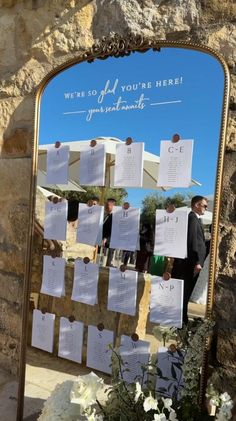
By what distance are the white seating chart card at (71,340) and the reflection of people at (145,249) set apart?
1.53 feet

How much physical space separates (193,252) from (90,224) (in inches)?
21.2


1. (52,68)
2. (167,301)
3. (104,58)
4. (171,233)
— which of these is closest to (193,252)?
(171,233)

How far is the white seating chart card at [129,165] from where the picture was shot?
1.95 m

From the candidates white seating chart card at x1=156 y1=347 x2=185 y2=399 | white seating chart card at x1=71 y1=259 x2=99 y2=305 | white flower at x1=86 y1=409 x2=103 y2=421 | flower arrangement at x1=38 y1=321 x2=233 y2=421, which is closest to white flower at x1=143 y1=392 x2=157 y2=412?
flower arrangement at x1=38 y1=321 x2=233 y2=421

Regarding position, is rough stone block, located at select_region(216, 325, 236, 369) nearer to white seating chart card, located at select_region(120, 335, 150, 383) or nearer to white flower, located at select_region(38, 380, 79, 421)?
white seating chart card, located at select_region(120, 335, 150, 383)


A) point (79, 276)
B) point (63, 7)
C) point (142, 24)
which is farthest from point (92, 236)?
point (63, 7)

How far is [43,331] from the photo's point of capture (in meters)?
2.33

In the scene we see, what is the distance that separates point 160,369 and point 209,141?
92cm

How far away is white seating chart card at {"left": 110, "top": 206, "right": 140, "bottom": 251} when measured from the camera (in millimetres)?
1968

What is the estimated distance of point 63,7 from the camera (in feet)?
7.29

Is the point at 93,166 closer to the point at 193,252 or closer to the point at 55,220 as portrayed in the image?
the point at 55,220

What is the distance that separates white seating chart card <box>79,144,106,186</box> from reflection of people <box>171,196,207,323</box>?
18.6 inches

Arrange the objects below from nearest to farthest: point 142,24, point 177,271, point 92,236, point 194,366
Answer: point 194,366 < point 177,271 < point 142,24 < point 92,236

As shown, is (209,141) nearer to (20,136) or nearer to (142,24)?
(142,24)
